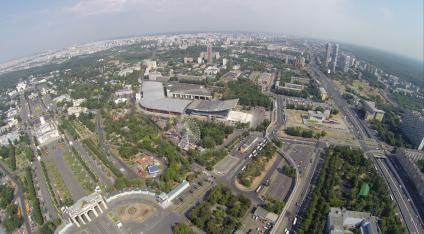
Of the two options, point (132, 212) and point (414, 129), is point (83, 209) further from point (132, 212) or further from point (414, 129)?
point (414, 129)

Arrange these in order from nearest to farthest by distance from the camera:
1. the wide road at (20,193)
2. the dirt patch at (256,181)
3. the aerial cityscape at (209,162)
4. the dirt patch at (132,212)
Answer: the dirt patch at (132,212) → the aerial cityscape at (209,162) → the wide road at (20,193) → the dirt patch at (256,181)

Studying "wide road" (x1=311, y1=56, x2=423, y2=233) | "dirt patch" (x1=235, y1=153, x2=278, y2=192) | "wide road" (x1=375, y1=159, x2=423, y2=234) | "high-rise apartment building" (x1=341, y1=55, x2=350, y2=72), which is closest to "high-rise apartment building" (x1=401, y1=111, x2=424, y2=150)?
"wide road" (x1=311, y1=56, x2=423, y2=233)

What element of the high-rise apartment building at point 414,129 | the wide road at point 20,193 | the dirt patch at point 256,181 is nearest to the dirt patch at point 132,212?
the wide road at point 20,193

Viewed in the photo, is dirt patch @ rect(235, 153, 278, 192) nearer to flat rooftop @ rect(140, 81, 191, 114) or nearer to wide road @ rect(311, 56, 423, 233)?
wide road @ rect(311, 56, 423, 233)

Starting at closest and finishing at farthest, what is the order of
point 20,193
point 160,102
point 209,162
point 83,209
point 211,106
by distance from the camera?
point 83,209 → point 20,193 → point 209,162 → point 211,106 → point 160,102

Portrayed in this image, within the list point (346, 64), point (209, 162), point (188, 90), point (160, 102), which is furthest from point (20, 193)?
point (346, 64)

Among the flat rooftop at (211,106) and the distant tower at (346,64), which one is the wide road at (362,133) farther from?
the flat rooftop at (211,106)

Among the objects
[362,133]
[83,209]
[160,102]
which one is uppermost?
[160,102]

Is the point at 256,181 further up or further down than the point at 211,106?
further down

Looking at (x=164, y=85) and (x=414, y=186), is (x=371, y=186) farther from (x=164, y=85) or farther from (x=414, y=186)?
(x=164, y=85)
